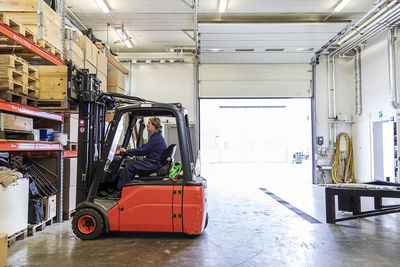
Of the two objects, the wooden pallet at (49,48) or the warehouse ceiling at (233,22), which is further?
the warehouse ceiling at (233,22)

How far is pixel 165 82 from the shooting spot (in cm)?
1222

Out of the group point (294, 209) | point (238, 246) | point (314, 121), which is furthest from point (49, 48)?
point (314, 121)

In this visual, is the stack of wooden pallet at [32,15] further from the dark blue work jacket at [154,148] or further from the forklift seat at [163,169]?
the forklift seat at [163,169]

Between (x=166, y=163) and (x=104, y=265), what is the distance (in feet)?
6.19

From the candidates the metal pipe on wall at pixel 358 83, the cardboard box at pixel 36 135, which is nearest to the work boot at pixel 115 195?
the cardboard box at pixel 36 135

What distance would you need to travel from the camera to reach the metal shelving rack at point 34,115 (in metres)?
4.03

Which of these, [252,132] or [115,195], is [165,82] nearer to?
[115,195]

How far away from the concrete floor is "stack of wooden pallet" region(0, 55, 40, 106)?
235 cm

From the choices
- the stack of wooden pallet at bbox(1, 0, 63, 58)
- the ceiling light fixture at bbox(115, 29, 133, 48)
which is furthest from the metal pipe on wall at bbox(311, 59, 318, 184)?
the stack of wooden pallet at bbox(1, 0, 63, 58)

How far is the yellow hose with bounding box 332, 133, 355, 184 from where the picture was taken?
39.0 feet

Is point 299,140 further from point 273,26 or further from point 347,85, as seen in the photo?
point 273,26

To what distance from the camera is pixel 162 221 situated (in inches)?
174

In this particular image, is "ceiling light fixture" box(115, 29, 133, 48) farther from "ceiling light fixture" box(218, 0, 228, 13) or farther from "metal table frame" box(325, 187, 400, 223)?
"metal table frame" box(325, 187, 400, 223)

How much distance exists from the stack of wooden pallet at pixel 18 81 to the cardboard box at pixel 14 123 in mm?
264
